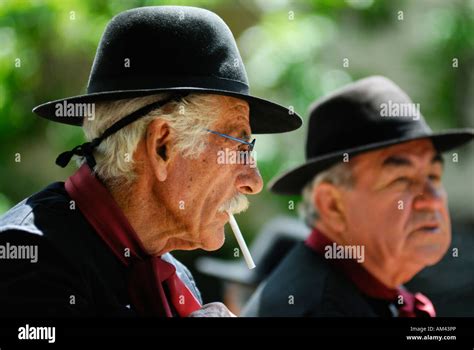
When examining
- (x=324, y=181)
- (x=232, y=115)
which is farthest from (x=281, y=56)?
(x=232, y=115)

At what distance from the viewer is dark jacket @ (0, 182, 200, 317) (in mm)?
1895

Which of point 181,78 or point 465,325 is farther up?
point 181,78

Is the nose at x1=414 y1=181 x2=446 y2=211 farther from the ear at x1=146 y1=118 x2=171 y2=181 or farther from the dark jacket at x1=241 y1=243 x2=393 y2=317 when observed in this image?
the ear at x1=146 y1=118 x2=171 y2=181

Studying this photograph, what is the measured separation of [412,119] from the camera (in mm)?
3105

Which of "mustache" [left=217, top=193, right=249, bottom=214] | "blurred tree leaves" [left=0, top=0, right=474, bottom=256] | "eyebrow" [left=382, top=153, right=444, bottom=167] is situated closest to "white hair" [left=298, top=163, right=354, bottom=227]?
"eyebrow" [left=382, top=153, right=444, bottom=167]

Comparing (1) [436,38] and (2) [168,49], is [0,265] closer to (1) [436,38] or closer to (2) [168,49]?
(2) [168,49]

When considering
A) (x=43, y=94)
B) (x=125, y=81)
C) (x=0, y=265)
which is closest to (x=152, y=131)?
(x=125, y=81)

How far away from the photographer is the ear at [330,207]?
121 inches

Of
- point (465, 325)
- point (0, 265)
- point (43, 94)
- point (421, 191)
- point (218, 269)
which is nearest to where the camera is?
point (0, 265)

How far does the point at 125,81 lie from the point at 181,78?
14cm

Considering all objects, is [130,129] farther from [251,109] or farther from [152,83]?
[251,109]

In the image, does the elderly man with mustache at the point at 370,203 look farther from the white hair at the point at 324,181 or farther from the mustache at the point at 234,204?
the mustache at the point at 234,204

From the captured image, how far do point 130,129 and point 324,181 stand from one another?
1209 mm

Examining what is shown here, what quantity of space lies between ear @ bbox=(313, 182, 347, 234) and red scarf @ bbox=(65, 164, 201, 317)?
1.11 m
